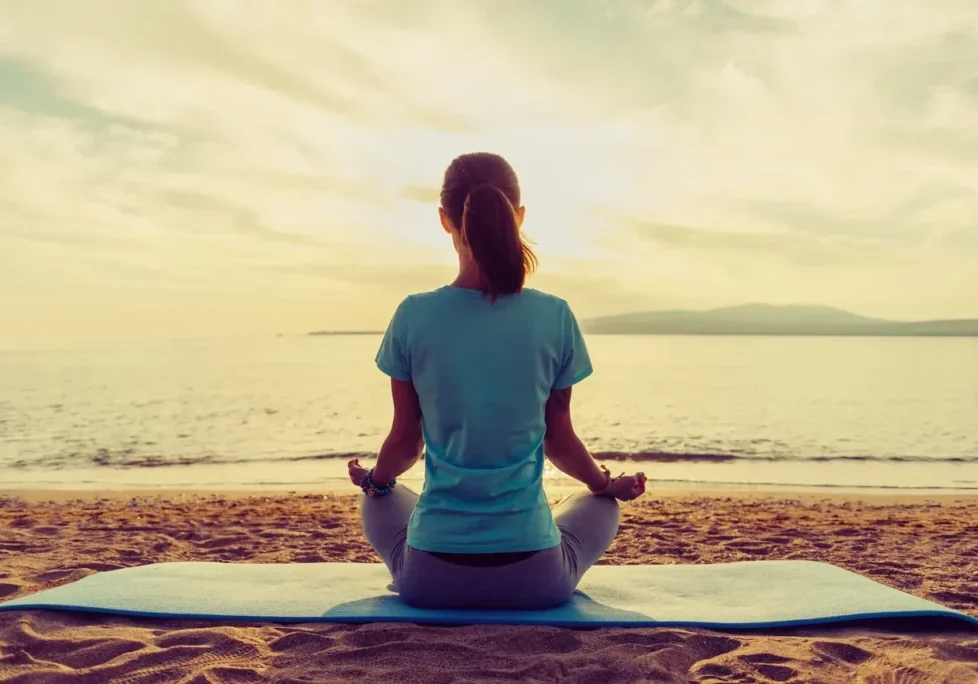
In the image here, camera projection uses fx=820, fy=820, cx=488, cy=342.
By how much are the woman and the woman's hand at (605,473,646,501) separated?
0.31m

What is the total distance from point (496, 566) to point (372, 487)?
0.61 m

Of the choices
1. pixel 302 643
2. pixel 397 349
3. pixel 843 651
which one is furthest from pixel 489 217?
pixel 843 651

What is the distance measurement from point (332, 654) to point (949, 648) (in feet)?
7.62

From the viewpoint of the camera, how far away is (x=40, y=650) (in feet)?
10.1

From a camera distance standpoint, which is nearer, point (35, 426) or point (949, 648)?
point (949, 648)

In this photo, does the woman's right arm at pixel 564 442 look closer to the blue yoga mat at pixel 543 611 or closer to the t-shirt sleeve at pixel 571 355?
the t-shirt sleeve at pixel 571 355

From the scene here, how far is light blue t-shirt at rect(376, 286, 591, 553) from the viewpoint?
301cm

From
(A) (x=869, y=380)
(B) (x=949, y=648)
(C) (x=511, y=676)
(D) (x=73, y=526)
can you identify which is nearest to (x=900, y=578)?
(B) (x=949, y=648)

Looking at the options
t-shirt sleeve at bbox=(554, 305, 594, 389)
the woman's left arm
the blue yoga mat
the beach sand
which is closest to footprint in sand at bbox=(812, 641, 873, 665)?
the beach sand

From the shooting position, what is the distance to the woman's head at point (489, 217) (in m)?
2.91

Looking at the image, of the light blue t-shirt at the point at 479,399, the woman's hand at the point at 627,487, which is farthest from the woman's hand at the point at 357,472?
the woman's hand at the point at 627,487

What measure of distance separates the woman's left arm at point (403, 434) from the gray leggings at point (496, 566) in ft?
0.76

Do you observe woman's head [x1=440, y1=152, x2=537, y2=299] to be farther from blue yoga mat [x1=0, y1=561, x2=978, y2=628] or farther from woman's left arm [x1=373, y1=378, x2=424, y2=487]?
blue yoga mat [x1=0, y1=561, x2=978, y2=628]

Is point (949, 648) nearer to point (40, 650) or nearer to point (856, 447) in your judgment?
point (40, 650)
